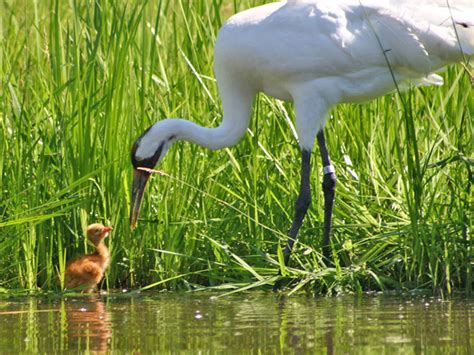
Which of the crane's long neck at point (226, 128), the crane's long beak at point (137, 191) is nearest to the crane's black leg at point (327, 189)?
the crane's long neck at point (226, 128)

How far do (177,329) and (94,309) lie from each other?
2.71ft

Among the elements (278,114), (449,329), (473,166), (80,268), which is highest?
(278,114)

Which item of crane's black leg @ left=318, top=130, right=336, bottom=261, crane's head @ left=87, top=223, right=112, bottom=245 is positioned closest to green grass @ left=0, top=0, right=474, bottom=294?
crane's black leg @ left=318, top=130, right=336, bottom=261

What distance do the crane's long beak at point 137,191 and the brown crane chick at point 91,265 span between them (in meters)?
0.16

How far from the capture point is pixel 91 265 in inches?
234

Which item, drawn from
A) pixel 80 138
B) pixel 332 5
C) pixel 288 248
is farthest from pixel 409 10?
pixel 80 138

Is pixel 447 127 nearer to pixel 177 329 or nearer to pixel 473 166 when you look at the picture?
pixel 473 166

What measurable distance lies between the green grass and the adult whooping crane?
192 millimetres

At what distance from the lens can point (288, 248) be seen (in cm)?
611

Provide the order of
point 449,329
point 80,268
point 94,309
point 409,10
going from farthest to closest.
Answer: point 409,10 → point 80,268 → point 94,309 → point 449,329

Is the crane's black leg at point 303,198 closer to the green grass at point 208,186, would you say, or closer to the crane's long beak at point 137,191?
the green grass at point 208,186

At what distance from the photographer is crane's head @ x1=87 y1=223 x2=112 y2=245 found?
19.6ft

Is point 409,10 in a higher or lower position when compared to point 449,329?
higher

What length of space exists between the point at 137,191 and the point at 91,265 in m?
0.56
